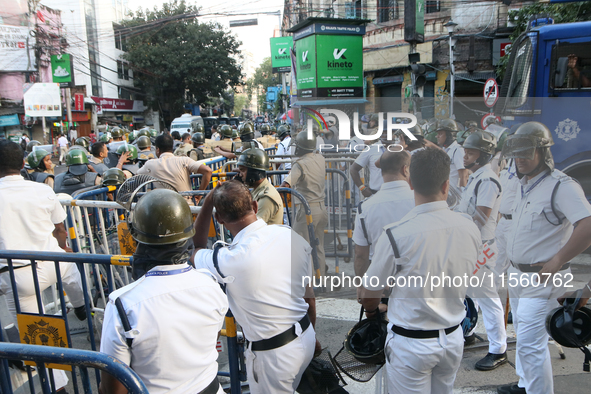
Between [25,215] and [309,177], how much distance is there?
9.70 feet

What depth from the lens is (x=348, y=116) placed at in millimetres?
3449

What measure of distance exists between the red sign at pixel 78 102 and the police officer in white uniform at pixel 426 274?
3802cm

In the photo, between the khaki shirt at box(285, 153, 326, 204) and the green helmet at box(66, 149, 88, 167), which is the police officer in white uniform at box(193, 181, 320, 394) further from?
the green helmet at box(66, 149, 88, 167)

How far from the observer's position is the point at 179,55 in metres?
39.9

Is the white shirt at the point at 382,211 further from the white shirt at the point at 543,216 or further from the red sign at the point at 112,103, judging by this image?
the red sign at the point at 112,103

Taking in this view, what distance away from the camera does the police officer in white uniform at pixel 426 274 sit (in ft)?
7.84

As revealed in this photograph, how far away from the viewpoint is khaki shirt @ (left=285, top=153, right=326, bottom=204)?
5.29 metres

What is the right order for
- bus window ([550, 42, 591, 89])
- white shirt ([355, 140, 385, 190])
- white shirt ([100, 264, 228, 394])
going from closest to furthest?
white shirt ([100, 264, 228, 394]) < white shirt ([355, 140, 385, 190]) < bus window ([550, 42, 591, 89])

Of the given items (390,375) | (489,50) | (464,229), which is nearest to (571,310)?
(464,229)

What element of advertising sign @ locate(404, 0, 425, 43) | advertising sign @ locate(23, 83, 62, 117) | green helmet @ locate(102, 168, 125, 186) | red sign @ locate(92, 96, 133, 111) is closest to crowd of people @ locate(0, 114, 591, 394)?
green helmet @ locate(102, 168, 125, 186)

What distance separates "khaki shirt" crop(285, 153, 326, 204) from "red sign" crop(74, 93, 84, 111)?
3521cm

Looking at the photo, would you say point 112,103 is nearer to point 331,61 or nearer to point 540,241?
point 331,61

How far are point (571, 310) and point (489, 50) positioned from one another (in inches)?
757

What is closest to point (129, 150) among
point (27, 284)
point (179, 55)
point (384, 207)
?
point (27, 284)
